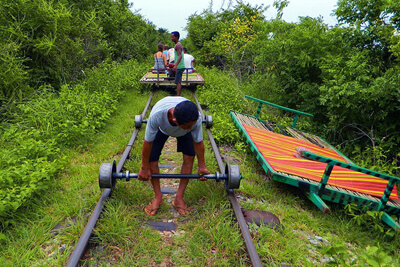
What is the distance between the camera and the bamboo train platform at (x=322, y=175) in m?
3.39

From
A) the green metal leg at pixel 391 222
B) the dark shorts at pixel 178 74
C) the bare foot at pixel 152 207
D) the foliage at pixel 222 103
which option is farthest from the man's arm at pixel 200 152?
the dark shorts at pixel 178 74

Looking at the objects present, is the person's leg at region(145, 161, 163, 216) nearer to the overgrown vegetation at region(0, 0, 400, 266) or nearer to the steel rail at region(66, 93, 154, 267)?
the overgrown vegetation at region(0, 0, 400, 266)

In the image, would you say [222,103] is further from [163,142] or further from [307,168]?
[163,142]

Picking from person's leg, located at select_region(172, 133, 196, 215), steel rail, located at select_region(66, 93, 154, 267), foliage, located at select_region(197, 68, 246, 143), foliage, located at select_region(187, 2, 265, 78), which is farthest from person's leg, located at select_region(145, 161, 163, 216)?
foliage, located at select_region(187, 2, 265, 78)

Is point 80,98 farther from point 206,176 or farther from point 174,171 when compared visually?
point 206,176

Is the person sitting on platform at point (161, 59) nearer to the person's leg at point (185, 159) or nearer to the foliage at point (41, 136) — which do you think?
the foliage at point (41, 136)

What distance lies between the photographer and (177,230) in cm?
301

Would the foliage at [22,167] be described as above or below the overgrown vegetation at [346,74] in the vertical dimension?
below

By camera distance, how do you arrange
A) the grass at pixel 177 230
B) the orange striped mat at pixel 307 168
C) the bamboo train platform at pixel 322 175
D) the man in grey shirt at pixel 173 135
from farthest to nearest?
1. the orange striped mat at pixel 307 168
2. the bamboo train platform at pixel 322 175
3. the grass at pixel 177 230
4. the man in grey shirt at pixel 173 135

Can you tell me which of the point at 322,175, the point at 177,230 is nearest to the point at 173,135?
the point at 177,230

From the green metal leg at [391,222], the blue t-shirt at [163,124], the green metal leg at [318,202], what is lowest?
the green metal leg at [391,222]

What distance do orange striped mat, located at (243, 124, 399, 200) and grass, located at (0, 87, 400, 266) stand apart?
1.22ft

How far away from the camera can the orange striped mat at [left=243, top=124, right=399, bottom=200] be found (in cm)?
399

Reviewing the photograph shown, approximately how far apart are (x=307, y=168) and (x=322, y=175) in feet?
0.99
